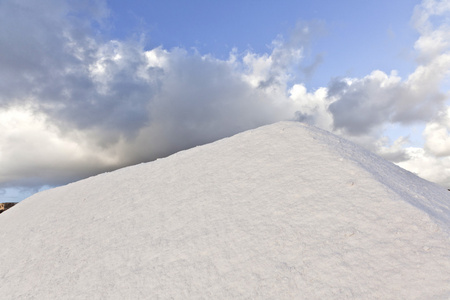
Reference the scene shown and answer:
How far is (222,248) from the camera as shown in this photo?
542 centimetres

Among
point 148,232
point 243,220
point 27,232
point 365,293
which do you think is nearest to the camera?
point 365,293

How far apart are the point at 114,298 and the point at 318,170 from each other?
14.9 feet

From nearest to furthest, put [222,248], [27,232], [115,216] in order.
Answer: [222,248] < [115,216] < [27,232]

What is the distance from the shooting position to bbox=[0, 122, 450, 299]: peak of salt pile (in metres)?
4.62

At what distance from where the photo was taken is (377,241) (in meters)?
4.98

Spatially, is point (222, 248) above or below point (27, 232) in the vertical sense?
below

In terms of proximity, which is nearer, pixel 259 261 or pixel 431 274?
pixel 431 274

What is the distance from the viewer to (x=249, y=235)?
18.2 ft

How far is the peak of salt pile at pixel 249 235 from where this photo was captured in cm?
462

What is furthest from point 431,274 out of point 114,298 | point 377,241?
point 114,298

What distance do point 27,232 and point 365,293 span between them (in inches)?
324

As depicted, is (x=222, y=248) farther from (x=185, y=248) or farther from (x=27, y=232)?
(x=27, y=232)

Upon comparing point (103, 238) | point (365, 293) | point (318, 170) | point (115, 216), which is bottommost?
point (365, 293)

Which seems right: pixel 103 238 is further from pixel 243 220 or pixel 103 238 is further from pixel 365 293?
pixel 365 293
